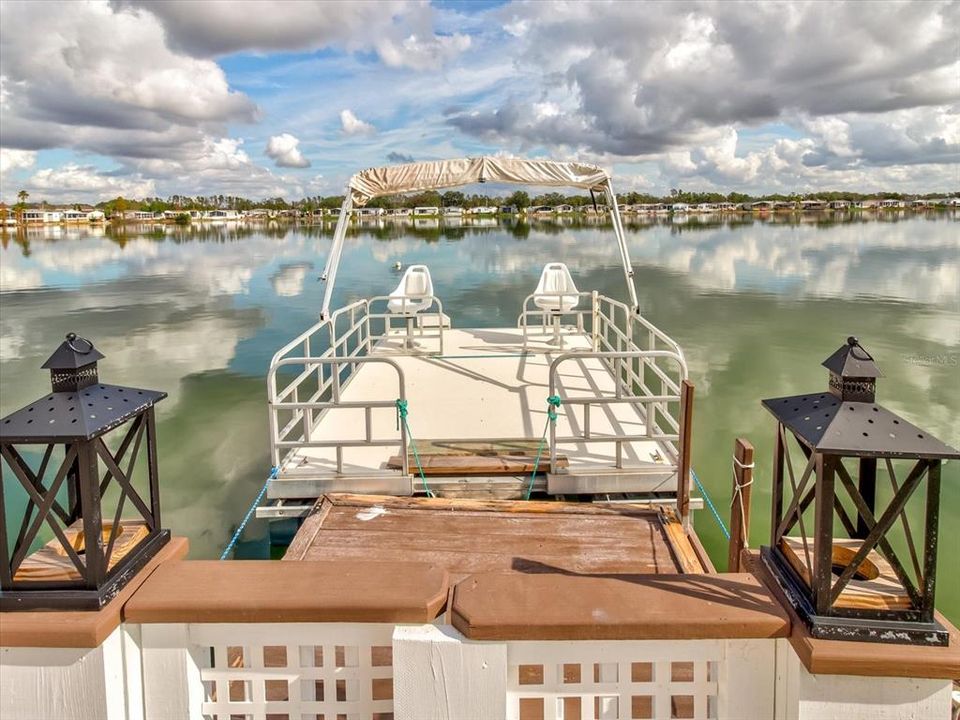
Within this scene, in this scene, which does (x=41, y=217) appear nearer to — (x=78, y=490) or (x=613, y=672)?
(x=78, y=490)

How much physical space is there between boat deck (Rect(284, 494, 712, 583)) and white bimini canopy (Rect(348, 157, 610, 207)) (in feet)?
14.0

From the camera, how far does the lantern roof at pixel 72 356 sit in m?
2.02

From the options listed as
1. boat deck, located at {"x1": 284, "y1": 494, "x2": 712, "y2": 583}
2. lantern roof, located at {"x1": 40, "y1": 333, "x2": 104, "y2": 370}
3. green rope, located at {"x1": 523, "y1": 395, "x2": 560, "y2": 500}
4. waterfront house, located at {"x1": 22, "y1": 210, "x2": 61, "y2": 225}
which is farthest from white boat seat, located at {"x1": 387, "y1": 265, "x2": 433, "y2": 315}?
waterfront house, located at {"x1": 22, "y1": 210, "x2": 61, "y2": 225}

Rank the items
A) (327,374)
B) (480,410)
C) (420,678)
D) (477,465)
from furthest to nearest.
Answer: (327,374) < (480,410) < (477,465) < (420,678)

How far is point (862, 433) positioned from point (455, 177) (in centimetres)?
683

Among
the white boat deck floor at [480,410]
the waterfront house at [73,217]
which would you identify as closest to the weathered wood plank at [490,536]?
the white boat deck floor at [480,410]

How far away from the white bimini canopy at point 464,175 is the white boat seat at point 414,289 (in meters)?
2.55

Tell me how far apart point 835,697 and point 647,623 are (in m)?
0.48

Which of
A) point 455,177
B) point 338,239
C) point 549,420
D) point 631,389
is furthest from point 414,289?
point 549,420

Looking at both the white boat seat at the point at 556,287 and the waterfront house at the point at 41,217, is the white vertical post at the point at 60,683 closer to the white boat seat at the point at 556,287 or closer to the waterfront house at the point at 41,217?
the white boat seat at the point at 556,287

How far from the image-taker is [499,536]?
4.61 meters

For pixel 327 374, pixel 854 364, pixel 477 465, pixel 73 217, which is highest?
pixel 73 217

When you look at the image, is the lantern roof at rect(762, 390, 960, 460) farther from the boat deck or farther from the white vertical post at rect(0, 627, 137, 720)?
the boat deck

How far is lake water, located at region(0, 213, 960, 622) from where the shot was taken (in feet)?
28.0
